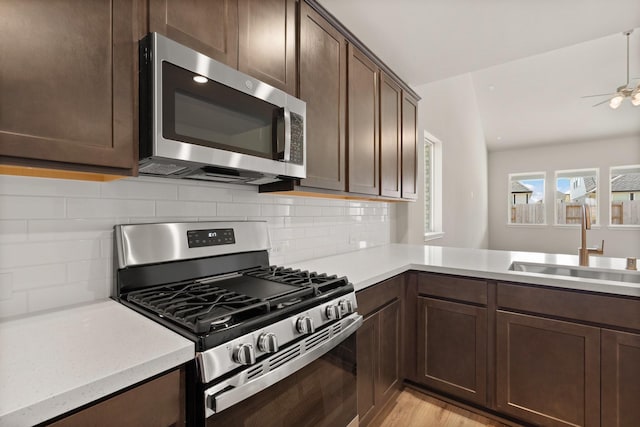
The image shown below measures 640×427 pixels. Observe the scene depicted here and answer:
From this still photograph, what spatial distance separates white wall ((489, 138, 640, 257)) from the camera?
6.80m

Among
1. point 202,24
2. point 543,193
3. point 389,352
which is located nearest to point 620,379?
point 389,352

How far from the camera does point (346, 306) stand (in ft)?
4.17

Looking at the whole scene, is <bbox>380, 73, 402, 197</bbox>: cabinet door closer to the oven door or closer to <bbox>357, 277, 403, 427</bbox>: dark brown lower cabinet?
<bbox>357, 277, 403, 427</bbox>: dark brown lower cabinet

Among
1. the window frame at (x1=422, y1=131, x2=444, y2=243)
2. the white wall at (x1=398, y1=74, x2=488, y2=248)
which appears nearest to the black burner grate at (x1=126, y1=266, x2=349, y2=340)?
the white wall at (x1=398, y1=74, x2=488, y2=248)

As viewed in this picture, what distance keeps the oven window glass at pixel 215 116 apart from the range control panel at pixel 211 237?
424 millimetres

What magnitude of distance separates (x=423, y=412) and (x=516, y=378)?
1.88 ft

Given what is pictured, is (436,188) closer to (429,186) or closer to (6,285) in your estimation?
(429,186)

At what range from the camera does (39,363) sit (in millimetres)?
674

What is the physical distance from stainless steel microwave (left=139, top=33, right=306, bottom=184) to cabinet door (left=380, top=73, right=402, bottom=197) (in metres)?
0.99

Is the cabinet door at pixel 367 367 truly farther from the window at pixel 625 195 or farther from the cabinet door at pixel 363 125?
the window at pixel 625 195

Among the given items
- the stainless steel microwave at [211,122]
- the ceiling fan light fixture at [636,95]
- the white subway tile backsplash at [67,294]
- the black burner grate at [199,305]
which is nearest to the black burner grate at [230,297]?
the black burner grate at [199,305]

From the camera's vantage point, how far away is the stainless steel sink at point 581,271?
1768 millimetres

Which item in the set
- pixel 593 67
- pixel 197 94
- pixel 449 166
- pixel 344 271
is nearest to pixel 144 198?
pixel 197 94

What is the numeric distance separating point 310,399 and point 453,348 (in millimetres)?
1195
